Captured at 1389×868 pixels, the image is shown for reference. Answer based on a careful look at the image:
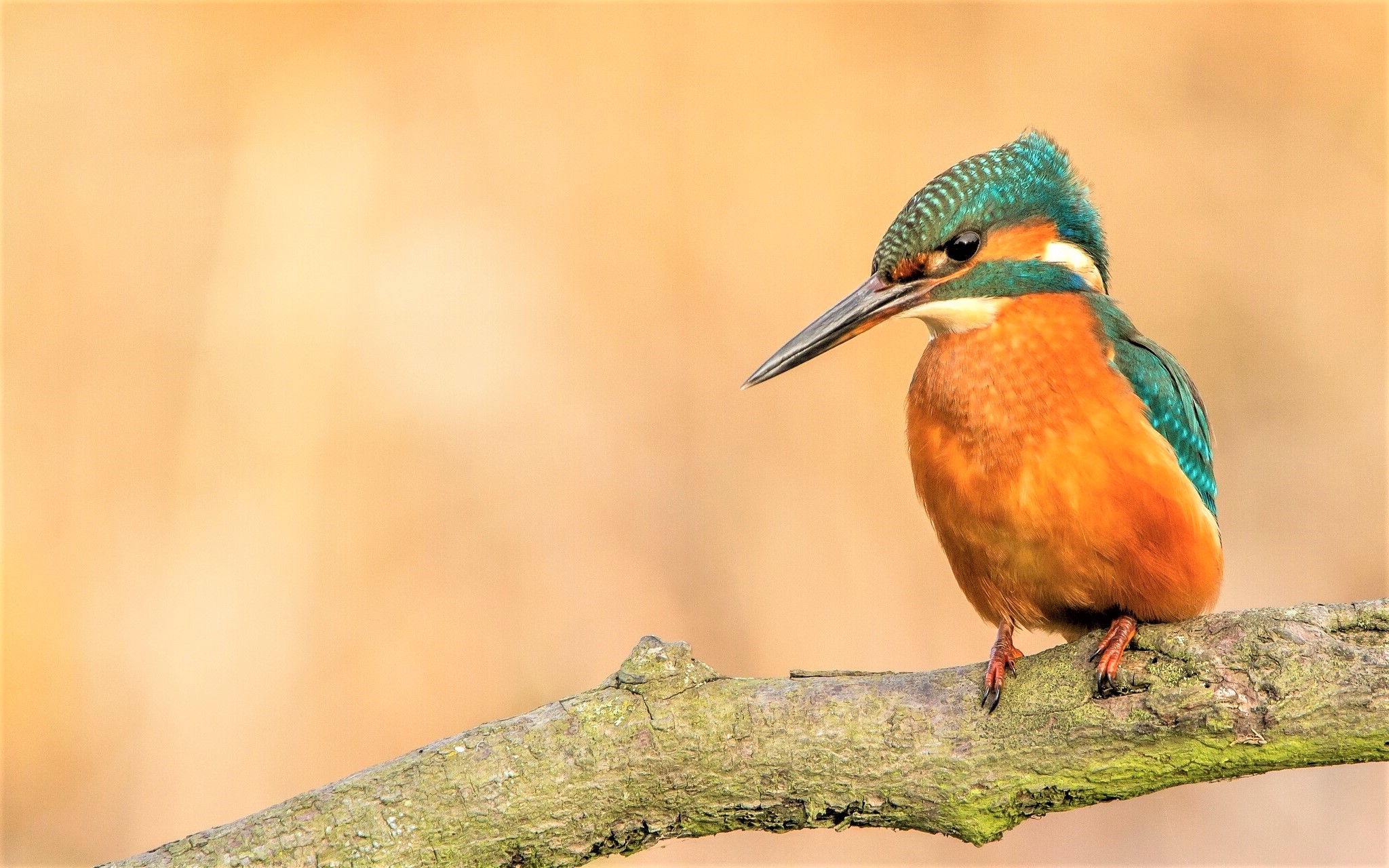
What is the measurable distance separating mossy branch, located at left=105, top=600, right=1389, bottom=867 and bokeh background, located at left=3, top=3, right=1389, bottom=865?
2.09 m

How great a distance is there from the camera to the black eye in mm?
2188

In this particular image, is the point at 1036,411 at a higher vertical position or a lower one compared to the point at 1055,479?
higher

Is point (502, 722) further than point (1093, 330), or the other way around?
point (1093, 330)

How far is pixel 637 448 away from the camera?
401cm

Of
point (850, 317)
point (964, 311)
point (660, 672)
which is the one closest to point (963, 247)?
point (964, 311)

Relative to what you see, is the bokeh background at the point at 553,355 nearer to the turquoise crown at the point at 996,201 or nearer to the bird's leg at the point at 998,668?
the turquoise crown at the point at 996,201

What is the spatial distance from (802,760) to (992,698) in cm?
29

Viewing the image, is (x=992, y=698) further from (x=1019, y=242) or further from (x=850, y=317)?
(x=1019, y=242)

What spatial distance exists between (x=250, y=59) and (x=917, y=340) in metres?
2.40

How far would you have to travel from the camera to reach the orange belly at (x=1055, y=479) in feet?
6.74

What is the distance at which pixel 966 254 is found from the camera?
2.20m

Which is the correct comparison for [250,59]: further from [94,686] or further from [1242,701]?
[1242,701]


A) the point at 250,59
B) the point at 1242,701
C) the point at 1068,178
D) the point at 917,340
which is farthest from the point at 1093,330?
the point at 250,59

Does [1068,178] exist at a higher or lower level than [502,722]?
higher
